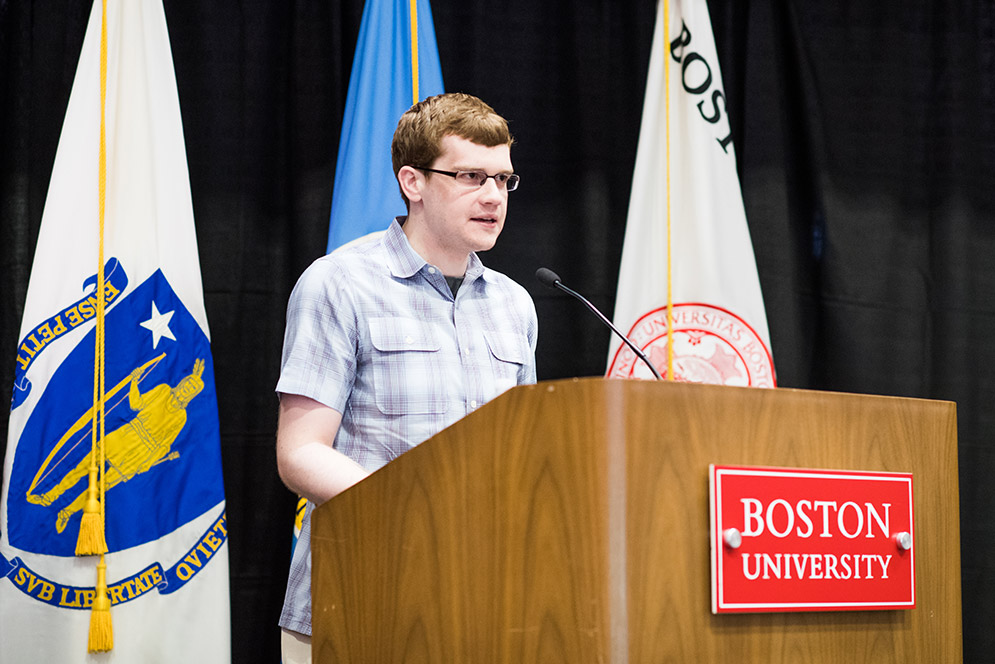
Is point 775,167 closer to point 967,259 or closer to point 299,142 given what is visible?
point 967,259

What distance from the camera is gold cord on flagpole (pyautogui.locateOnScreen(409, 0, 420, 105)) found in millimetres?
3072

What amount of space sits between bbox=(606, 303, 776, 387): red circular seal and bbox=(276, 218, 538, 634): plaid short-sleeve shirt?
1.45 meters

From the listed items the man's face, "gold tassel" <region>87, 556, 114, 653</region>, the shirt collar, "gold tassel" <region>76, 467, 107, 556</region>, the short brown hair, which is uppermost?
the short brown hair

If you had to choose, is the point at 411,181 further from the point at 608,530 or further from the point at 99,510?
the point at 99,510

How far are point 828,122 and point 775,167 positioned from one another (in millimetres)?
272

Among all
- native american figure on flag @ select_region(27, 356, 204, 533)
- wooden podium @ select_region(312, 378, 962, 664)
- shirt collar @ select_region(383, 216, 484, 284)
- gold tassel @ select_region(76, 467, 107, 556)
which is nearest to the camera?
wooden podium @ select_region(312, 378, 962, 664)

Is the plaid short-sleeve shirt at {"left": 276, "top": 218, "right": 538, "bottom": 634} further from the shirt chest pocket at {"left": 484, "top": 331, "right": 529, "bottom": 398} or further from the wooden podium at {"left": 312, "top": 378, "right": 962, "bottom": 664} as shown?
the wooden podium at {"left": 312, "top": 378, "right": 962, "bottom": 664}

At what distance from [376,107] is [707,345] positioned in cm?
123

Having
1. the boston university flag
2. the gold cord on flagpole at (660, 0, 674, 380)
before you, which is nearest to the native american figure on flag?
the boston university flag

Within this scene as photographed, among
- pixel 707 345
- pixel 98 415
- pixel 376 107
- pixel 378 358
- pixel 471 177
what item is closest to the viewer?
pixel 378 358

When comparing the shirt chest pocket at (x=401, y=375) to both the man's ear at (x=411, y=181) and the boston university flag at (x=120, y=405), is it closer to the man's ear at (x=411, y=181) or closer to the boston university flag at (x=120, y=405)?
the man's ear at (x=411, y=181)

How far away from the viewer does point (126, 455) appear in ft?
9.04

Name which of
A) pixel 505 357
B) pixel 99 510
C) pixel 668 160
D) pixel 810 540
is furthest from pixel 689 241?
pixel 810 540

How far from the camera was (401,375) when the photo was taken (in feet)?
5.74
